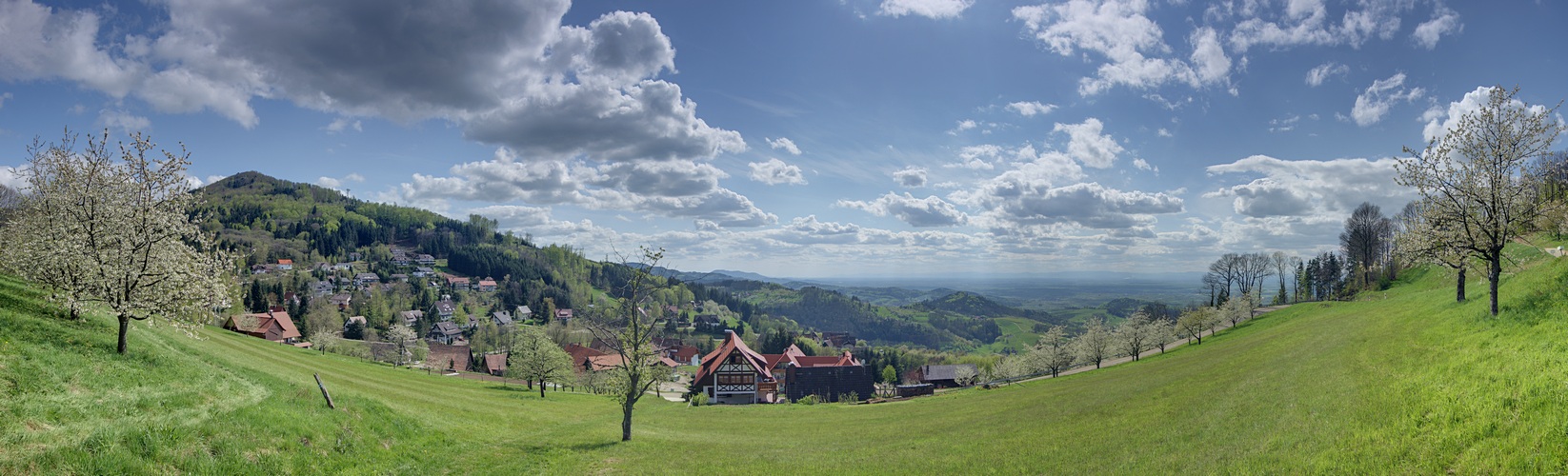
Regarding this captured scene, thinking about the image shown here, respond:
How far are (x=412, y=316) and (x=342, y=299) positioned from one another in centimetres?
2794

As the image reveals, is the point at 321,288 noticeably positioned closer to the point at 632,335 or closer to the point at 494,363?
the point at 494,363

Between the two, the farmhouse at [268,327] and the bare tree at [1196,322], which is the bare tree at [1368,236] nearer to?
the bare tree at [1196,322]

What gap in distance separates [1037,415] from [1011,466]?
13.2 meters

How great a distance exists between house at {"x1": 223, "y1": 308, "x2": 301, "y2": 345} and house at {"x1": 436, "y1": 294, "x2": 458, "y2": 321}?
86608mm

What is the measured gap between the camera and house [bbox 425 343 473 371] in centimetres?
9455

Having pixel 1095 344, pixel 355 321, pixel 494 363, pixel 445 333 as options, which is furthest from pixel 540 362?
pixel 445 333

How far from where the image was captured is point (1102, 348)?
253ft

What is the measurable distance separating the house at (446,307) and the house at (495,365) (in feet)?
286

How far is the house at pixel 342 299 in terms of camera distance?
157 metres

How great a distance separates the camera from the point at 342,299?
167250 millimetres

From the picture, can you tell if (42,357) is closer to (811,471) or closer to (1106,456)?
(811,471)

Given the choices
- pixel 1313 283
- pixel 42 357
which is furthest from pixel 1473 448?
pixel 1313 283

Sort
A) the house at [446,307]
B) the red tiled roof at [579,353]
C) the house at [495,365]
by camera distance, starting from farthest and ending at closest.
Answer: the house at [446,307]
the red tiled roof at [579,353]
the house at [495,365]

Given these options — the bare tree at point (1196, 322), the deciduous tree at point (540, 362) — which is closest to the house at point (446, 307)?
the deciduous tree at point (540, 362)
